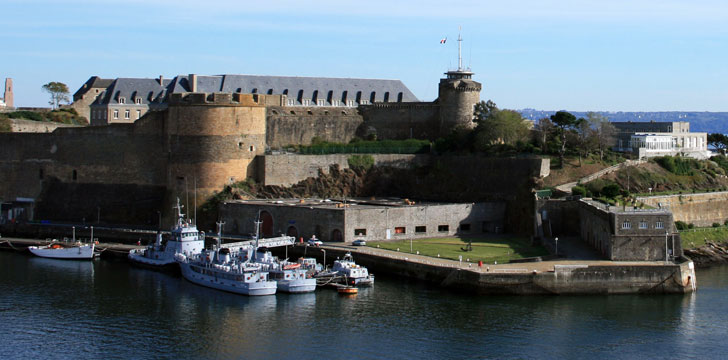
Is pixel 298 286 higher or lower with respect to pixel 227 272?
lower

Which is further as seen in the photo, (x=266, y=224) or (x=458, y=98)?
(x=458, y=98)

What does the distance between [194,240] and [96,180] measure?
11.6 meters

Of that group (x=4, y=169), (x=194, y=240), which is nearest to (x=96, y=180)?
(x=4, y=169)

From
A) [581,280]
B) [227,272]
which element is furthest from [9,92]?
[581,280]

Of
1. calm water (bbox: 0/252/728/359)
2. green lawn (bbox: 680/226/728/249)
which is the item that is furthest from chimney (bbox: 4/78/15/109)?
green lawn (bbox: 680/226/728/249)

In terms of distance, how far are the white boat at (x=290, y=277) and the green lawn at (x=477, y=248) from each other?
5.73 meters

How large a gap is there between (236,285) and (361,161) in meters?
17.9

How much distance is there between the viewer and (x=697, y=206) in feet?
169

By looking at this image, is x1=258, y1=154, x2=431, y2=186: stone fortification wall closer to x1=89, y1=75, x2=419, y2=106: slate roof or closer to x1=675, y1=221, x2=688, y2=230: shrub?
x1=89, y1=75, x2=419, y2=106: slate roof

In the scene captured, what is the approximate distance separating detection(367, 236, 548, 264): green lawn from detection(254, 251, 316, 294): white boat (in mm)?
5728

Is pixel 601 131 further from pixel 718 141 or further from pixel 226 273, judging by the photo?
pixel 226 273

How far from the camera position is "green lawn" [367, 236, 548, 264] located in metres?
42.5

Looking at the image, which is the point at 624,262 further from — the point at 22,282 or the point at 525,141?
the point at 22,282

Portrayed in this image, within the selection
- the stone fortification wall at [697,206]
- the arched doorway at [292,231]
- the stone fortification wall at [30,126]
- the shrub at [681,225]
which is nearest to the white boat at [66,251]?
the arched doorway at [292,231]
